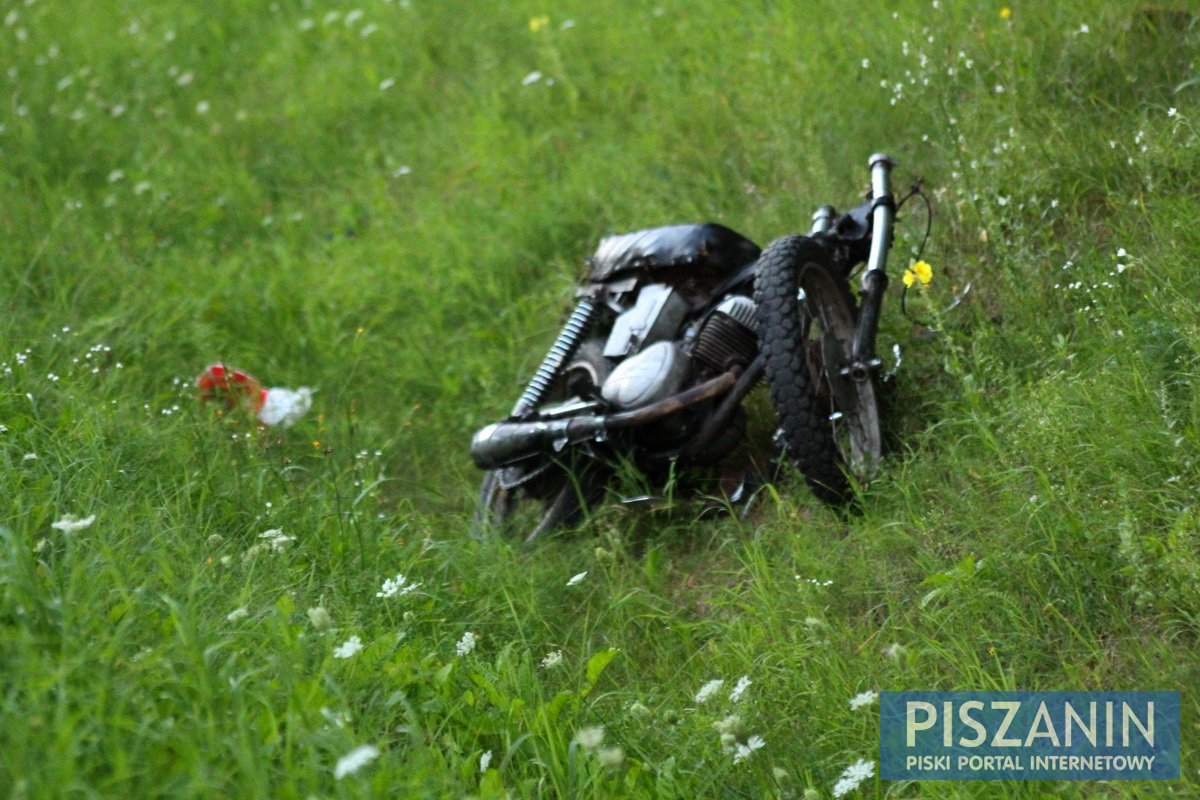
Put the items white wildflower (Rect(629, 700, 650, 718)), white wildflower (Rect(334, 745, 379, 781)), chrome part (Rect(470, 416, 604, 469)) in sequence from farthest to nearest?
chrome part (Rect(470, 416, 604, 469)), white wildflower (Rect(629, 700, 650, 718)), white wildflower (Rect(334, 745, 379, 781))

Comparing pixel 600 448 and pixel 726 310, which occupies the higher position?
pixel 726 310

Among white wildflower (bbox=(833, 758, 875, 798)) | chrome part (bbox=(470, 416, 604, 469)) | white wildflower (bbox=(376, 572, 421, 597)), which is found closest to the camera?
white wildflower (bbox=(833, 758, 875, 798))

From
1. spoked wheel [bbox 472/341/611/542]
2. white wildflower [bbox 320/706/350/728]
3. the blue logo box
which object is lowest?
spoked wheel [bbox 472/341/611/542]

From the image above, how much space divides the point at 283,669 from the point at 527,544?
1615 millimetres

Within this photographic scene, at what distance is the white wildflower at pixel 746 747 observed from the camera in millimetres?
3021

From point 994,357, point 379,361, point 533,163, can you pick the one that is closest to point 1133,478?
point 994,357

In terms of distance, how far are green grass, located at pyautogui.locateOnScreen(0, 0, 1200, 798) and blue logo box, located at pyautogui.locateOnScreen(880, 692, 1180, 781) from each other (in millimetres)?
56

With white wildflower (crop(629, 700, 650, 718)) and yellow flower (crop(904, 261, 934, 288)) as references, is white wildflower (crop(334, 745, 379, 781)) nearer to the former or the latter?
white wildflower (crop(629, 700, 650, 718))

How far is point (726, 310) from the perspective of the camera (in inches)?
183

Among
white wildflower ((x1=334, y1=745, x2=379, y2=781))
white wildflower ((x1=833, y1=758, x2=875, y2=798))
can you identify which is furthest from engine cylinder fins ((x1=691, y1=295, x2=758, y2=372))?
white wildflower ((x1=334, y1=745, x2=379, y2=781))

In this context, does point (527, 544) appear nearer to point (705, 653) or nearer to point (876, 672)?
point (705, 653)

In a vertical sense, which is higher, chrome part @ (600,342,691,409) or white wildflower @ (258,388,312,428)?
chrome part @ (600,342,691,409)

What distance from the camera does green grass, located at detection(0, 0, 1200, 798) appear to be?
10.1 ft

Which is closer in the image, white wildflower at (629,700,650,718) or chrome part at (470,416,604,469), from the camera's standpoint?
white wildflower at (629,700,650,718)
